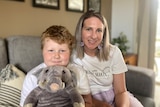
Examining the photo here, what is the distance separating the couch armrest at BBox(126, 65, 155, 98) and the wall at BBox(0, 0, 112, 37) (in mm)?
1016

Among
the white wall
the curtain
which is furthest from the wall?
the curtain

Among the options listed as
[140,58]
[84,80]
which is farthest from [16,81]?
[140,58]

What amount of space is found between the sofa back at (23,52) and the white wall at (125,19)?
79.1 inches

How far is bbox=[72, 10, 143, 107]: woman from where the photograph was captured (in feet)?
4.36

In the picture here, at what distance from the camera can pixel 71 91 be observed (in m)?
0.92

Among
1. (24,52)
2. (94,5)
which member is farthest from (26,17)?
(94,5)

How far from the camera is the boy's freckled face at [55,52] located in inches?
38.1

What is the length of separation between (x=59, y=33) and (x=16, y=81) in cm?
62

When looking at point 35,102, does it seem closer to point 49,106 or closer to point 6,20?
point 49,106

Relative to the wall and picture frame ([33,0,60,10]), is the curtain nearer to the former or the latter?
the wall

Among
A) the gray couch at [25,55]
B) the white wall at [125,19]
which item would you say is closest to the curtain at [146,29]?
the white wall at [125,19]

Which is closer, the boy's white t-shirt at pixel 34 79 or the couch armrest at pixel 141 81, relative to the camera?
the boy's white t-shirt at pixel 34 79

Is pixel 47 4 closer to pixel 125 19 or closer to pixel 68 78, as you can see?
pixel 68 78

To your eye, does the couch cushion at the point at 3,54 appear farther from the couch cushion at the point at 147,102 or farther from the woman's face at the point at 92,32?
the couch cushion at the point at 147,102
